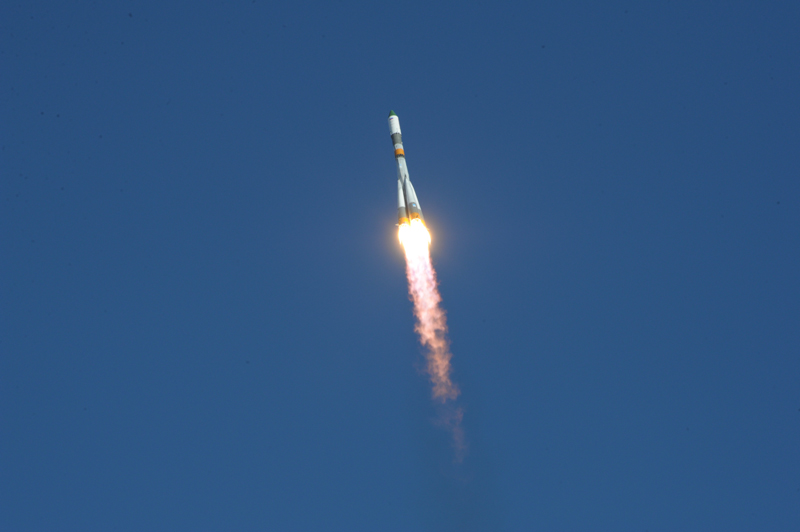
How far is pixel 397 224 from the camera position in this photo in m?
77.1

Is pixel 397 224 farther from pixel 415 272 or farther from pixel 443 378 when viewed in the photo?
pixel 443 378

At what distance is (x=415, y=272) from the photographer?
8081 cm

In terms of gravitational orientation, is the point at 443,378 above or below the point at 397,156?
below

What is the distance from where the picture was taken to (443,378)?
81.6m

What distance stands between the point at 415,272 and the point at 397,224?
5.19 m

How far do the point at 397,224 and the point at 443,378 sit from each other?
1249 centimetres

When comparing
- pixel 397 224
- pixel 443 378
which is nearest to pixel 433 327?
pixel 443 378

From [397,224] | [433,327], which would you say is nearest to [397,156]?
[397,224]

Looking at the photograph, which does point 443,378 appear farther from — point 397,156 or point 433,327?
point 397,156

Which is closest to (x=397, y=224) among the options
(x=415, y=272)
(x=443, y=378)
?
(x=415, y=272)

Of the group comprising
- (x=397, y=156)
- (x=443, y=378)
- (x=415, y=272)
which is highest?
(x=397, y=156)

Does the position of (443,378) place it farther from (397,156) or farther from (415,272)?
(397,156)

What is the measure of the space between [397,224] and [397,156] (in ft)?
18.3

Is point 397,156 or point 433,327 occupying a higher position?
point 397,156
